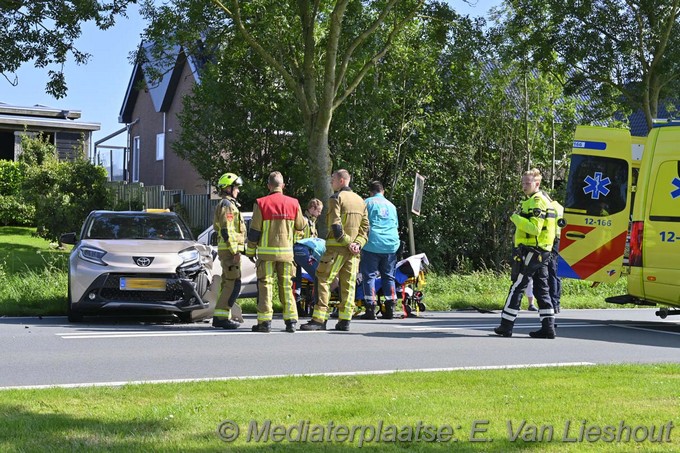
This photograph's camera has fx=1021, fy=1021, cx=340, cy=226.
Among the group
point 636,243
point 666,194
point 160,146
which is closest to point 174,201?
point 160,146

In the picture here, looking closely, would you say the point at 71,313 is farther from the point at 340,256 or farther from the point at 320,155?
the point at 320,155

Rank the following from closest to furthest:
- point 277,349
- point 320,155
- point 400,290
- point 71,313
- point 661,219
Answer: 1. point 277,349
2. point 71,313
3. point 661,219
4. point 400,290
5. point 320,155

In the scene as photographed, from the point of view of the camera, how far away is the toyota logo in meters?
12.7

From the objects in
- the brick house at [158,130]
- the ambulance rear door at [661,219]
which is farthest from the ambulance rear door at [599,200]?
the brick house at [158,130]

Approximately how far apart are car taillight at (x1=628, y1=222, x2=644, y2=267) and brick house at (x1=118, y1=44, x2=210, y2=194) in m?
23.9

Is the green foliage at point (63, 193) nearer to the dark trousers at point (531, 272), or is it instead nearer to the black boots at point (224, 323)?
the black boots at point (224, 323)

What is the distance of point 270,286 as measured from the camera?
1220 cm

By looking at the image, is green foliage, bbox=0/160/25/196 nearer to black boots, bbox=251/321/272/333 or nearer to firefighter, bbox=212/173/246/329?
firefighter, bbox=212/173/246/329

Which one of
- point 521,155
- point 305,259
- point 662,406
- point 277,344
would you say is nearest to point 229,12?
point 305,259

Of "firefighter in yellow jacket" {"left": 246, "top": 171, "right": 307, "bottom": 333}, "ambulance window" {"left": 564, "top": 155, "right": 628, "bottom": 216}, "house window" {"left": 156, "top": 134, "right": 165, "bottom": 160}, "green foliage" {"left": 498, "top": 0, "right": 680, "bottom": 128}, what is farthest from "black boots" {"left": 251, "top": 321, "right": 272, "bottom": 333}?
"house window" {"left": 156, "top": 134, "right": 165, "bottom": 160}

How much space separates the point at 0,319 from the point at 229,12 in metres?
7.41

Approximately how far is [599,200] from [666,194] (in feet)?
4.35

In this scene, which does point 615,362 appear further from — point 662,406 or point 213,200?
point 213,200

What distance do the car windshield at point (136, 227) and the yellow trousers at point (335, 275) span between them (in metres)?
2.46
